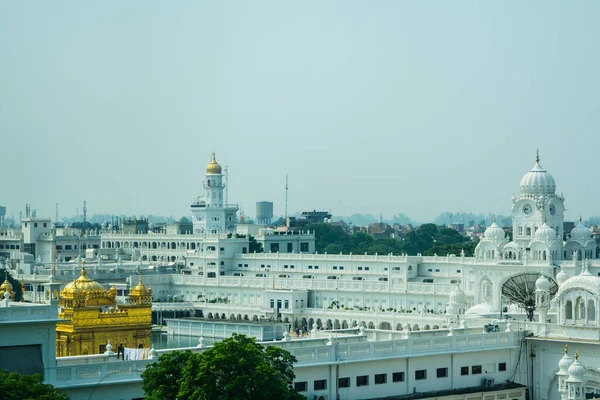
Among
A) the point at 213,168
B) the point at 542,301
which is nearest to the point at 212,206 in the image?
the point at 213,168

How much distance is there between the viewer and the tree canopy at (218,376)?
36312 millimetres

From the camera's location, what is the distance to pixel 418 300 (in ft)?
350

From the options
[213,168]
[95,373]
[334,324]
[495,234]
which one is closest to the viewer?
[95,373]

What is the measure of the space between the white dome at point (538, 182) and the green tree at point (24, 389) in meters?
69.0

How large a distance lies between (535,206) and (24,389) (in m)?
69.4

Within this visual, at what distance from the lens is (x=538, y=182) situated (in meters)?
99.1

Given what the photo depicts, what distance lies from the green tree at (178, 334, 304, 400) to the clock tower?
207ft

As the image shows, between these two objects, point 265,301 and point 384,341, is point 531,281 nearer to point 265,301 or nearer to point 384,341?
point 265,301

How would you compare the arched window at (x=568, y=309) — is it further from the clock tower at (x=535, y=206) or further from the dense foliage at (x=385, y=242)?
the dense foliage at (x=385, y=242)

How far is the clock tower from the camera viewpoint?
9812cm

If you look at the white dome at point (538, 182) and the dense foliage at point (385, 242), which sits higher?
the white dome at point (538, 182)

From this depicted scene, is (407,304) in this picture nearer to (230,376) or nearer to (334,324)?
(334,324)

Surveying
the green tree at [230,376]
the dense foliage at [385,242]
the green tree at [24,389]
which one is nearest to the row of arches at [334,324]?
the green tree at [230,376]

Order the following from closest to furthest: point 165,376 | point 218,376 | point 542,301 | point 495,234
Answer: point 218,376
point 165,376
point 542,301
point 495,234
